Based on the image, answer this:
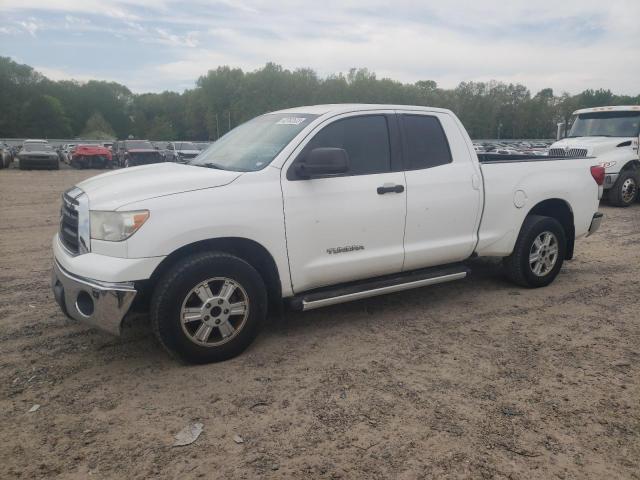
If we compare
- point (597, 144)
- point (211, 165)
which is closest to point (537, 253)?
point (211, 165)

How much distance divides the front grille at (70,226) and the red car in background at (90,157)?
2714 centimetres

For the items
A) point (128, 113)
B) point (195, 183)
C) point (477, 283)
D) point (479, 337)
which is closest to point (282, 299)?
point (195, 183)

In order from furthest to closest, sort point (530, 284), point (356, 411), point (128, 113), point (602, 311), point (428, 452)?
point (128, 113)
point (530, 284)
point (602, 311)
point (356, 411)
point (428, 452)

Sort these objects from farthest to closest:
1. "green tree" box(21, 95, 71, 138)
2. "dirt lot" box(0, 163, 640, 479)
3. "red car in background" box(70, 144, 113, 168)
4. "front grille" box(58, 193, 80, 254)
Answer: "green tree" box(21, 95, 71, 138) < "red car in background" box(70, 144, 113, 168) < "front grille" box(58, 193, 80, 254) < "dirt lot" box(0, 163, 640, 479)

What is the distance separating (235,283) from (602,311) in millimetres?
3610

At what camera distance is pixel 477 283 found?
19.9 ft

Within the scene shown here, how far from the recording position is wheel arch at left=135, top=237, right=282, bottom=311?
369 cm

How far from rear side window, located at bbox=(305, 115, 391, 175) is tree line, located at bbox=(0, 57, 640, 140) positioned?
9888 cm

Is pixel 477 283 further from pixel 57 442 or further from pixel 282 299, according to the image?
pixel 57 442

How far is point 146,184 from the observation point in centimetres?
380

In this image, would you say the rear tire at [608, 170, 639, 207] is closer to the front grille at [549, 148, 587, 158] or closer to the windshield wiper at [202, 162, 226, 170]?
the front grille at [549, 148, 587, 158]

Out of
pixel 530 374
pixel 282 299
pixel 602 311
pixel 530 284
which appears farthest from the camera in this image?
pixel 530 284

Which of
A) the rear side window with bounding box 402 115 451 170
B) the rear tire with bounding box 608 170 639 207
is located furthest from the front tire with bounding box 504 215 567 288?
the rear tire with bounding box 608 170 639 207

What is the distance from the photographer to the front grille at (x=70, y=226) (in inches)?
150
